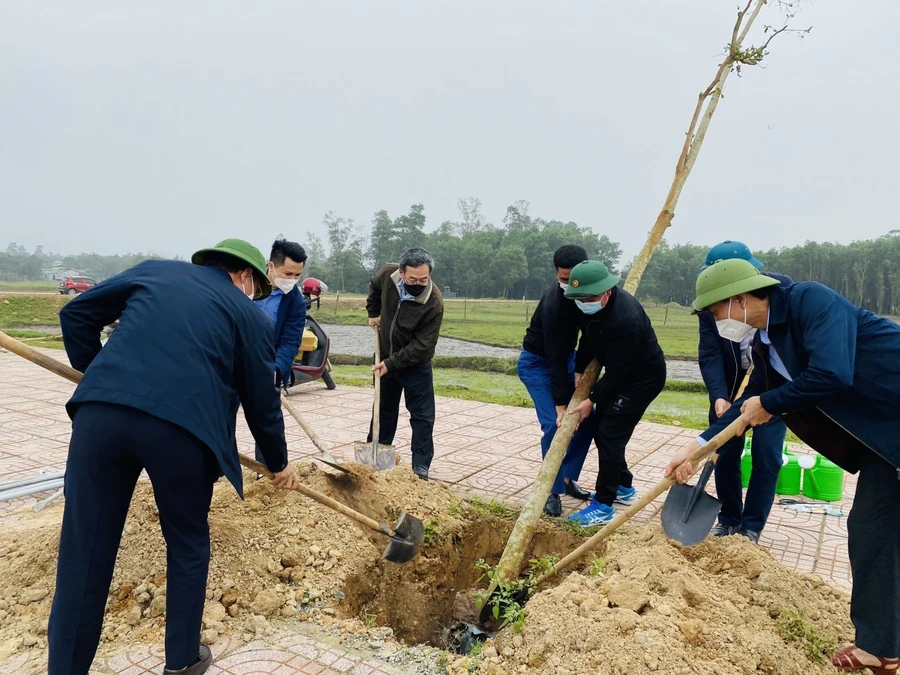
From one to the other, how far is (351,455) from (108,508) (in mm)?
A: 3308

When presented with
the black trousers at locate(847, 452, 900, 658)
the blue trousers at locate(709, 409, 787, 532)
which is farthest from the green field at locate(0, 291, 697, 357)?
the black trousers at locate(847, 452, 900, 658)

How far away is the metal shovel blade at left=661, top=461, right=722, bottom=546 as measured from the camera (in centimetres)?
319

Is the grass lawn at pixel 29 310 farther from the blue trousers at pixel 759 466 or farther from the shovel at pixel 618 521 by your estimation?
the blue trousers at pixel 759 466

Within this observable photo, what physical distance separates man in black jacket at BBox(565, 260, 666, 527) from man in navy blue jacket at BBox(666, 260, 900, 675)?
1115mm

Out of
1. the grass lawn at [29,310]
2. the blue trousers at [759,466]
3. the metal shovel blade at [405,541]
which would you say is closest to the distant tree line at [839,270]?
the blue trousers at [759,466]

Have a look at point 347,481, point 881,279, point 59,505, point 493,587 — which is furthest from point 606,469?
point 881,279

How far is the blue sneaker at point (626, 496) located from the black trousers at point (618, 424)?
489mm

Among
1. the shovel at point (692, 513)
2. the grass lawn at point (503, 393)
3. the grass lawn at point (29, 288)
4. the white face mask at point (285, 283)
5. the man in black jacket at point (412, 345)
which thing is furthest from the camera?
the grass lawn at point (29, 288)

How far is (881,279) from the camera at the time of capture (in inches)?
1136

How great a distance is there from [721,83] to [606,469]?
2.57 meters

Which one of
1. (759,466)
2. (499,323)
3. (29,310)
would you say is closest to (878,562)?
(759,466)

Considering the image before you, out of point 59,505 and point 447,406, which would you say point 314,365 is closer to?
point 447,406

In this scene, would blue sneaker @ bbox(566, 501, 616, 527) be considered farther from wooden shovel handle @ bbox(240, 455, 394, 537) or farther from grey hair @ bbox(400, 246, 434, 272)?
grey hair @ bbox(400, 246, 434, 272)

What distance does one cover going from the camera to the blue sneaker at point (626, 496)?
452 centimetres
